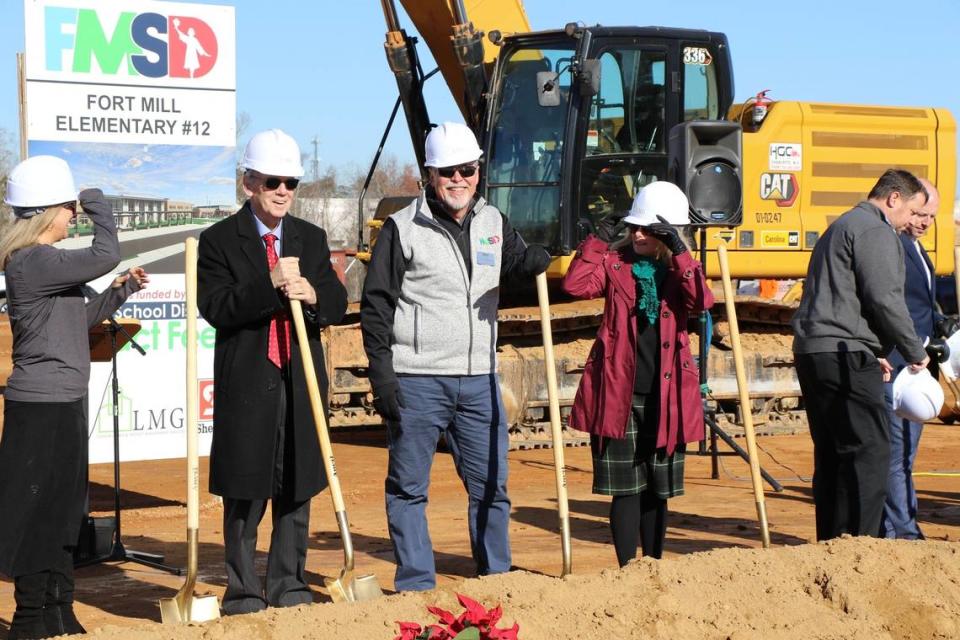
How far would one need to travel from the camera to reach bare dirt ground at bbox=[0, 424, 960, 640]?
5.41 metres

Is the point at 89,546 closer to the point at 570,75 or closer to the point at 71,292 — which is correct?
the point at 71,292

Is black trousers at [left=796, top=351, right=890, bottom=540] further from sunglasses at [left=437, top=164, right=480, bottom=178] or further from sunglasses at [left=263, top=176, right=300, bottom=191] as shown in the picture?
sunglasses at [left=263, top=176, right=300, bottom=191]

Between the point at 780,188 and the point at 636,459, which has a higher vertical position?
the point at 780,188

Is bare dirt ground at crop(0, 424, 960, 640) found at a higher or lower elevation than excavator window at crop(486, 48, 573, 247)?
lower

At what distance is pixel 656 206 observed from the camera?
645 cm

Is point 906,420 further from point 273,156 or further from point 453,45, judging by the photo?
point 453,45

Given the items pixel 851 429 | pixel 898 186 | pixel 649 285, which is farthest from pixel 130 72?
pixel 851 429

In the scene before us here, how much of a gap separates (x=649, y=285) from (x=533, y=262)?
56 cm

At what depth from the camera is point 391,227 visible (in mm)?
6117

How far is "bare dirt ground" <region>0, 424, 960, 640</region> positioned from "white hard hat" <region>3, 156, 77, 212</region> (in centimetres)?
182

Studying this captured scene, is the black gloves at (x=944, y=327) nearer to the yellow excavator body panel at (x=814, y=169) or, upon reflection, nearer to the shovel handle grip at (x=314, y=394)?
the shovel handle grip at (x=314, y=394)

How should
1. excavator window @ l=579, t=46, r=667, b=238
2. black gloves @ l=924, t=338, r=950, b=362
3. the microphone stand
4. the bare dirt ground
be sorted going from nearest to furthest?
the bare dirt ground < black gloves @ l=924, t=338, r=950, b=362 < the microphone stand < excavator window @ l=579, t=46, r=667, b=238

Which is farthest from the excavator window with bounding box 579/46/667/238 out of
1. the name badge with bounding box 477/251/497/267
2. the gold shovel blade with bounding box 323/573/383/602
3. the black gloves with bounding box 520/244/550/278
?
the gold shovel blade with bounding box 323/573/383/602

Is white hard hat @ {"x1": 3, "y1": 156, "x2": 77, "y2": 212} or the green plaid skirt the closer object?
white hard hat @ {"x1": 3, "y1": 156, "x2": 77, "y2": 212}
